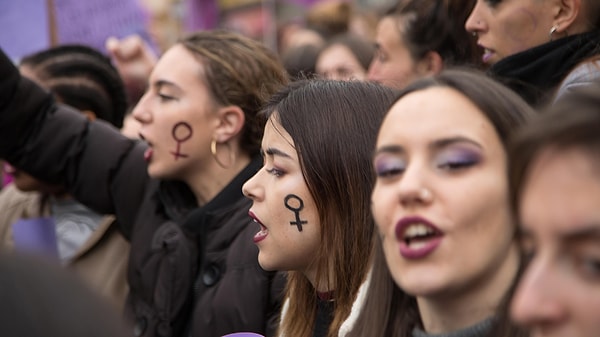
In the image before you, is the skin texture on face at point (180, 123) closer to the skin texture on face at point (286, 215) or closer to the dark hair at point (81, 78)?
the skin texture on face at point (286, 215)

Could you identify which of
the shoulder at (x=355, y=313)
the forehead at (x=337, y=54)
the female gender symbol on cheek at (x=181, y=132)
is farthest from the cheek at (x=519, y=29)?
the forehead at (x=337, y=54)

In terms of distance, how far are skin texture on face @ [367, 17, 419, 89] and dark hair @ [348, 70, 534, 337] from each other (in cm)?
280

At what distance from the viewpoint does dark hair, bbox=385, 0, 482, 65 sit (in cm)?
412

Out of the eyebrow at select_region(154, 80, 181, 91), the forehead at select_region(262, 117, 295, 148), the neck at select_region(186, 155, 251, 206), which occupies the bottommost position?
the neck at select_region(186, 155, 251, 206)

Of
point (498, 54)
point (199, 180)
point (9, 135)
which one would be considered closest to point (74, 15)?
point (9, 135)

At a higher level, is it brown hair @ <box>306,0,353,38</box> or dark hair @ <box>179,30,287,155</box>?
dark hair @ <box>179,30,287,155</box>

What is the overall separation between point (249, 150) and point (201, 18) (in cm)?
454

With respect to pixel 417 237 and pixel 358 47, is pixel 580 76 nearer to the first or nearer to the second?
pixel 417 237

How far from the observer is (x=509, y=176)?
170cm

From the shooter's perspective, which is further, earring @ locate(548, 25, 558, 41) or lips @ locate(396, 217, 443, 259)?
earring @ locate(548, 25, 558, 41)

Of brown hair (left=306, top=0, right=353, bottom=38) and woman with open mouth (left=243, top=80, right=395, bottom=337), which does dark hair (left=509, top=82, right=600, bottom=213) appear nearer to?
woman with open mouth (left=243, top=80, right=395, bottom=337)

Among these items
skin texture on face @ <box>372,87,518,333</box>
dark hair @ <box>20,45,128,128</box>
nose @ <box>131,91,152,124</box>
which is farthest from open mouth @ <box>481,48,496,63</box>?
dark hair @ <box>20,45,128,128</box>

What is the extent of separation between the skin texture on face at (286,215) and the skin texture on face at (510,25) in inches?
36.6

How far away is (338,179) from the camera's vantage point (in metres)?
2.79
